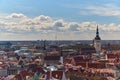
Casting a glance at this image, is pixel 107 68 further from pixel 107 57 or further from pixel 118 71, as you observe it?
pixel 107 57

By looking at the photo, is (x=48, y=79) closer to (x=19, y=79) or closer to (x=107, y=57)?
(x=19, y=79)

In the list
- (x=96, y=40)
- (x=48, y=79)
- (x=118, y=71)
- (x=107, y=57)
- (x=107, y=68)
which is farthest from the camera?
(x=96, y=40)

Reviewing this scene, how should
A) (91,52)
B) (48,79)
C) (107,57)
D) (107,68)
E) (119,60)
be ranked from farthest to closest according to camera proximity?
(91,52), (107,57), (119,60), (107,68), (48,79)

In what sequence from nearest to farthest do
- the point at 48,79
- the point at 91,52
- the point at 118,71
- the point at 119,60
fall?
the point at 48,79 < the point at 118,71 < the point at 119,60 < the point at 91,52

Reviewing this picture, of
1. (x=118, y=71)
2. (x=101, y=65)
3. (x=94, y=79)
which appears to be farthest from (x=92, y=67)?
(x=94, y=79)

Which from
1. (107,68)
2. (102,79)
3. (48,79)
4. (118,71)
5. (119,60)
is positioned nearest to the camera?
(48,79)

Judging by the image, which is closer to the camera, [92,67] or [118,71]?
[118,71]

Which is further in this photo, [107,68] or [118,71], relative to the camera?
[107,68]

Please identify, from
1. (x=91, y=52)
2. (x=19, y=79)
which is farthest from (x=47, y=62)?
(x=19, y=79)

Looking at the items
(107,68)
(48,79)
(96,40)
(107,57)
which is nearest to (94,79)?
(48,79)
